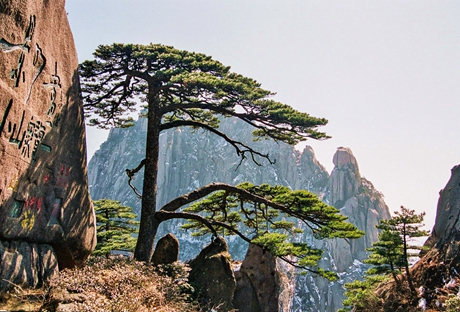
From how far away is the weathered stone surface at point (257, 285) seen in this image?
1161cm

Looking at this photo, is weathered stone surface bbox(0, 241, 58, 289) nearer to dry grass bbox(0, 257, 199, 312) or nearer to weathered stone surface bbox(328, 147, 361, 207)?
dry grass bbox(0, 257, 199, 312)

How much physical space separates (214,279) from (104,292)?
12.7ft

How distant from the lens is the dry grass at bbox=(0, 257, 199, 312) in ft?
15.6

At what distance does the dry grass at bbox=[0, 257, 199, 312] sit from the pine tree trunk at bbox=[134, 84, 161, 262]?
1298 millimetres

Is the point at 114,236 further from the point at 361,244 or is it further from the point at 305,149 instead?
the point at 305,149

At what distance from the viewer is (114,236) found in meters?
14.0

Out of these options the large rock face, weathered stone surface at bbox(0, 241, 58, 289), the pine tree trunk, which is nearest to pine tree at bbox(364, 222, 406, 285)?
the pine tree trunk

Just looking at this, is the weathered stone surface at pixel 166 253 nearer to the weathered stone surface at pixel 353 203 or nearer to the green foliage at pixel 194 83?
the green foliage at pixel 194 83

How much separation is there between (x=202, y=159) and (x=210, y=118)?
347ft

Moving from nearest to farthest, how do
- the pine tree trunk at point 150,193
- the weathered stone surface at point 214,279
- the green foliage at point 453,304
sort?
1. the green foliage at point 453,304
2. the weathered stone surface at point 214,279
3. the pine tree trunk at point 150,193

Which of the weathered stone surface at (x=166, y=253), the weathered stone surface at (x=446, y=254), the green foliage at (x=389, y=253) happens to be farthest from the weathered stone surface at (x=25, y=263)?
the weathered stone surface at (x=446, y=254)

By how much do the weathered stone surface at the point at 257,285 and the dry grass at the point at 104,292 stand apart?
4636mm

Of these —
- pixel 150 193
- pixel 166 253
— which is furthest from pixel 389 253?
pixel 150 193

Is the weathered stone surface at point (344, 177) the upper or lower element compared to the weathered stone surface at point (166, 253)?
upper
